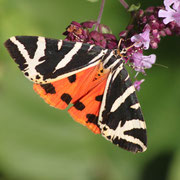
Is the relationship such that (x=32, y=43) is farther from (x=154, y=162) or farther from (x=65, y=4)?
(x=154, y=162)

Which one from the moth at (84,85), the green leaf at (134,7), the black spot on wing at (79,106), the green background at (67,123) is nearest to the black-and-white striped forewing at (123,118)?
the moth at (84,85)

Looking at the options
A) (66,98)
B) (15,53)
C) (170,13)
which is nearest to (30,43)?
(15,53)

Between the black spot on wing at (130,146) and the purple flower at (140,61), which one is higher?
the purple flower at (140,61)

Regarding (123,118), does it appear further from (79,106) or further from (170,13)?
(170,13)

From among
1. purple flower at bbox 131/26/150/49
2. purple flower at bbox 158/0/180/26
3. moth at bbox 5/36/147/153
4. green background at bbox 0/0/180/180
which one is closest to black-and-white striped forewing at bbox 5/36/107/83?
moth at bbox 5/36/147/153

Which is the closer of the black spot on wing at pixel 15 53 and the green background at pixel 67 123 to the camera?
the black spot on wing at pixel 15 53

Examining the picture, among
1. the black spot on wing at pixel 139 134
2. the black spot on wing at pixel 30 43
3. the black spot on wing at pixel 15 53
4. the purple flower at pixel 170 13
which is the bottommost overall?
the black spot on wing at pixel 139 134

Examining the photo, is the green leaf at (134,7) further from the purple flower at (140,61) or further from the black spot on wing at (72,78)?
the black spot on wing at (72,78)
